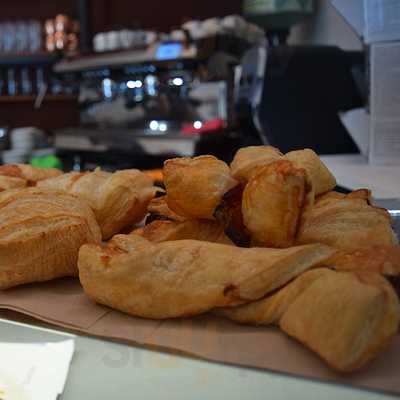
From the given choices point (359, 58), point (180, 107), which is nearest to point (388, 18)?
point (359, 58)

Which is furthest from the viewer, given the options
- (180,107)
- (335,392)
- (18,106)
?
(18,106)

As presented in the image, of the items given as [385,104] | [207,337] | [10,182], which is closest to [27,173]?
[10,182]

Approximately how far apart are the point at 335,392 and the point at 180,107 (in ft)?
7.40

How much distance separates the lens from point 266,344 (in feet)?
1.27

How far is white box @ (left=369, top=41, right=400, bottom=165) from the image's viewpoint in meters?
1.08

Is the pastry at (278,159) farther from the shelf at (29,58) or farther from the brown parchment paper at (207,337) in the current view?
the shelf at (29,58)

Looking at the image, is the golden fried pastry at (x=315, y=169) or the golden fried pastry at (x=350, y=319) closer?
the golden fried pastry at (x=350, y=319)

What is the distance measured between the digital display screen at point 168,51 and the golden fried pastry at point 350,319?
218 centimetres

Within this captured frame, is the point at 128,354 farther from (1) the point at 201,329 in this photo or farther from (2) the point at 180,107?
(2) the point at 180,107

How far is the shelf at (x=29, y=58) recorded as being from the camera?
3.78 m

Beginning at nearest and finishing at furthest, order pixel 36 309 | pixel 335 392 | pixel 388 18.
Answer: pixel 335 392
pixel 36 309
pixel 388 18

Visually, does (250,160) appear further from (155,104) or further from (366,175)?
(155,104)

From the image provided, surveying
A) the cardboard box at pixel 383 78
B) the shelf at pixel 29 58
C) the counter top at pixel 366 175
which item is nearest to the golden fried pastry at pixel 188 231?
the counter top at pixel 366 175

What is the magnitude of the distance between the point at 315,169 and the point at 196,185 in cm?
12
